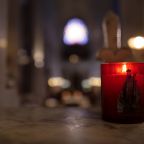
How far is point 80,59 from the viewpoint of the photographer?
178 inches

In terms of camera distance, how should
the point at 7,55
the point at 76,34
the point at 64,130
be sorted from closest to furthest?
1. the point at 64,130
2. the point at 7,55
3. the point at 76,34

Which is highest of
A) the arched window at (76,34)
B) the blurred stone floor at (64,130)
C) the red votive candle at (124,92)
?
the arched window at (76,34)

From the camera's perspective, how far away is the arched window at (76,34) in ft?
14.7

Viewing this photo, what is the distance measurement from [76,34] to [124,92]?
4136 millimetres

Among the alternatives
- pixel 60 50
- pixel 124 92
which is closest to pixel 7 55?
pixel 124 92

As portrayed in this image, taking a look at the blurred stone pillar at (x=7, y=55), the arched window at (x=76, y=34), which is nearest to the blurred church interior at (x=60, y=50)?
Result: the arched window at (x=76, y=34)

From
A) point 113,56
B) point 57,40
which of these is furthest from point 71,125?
point 57,40

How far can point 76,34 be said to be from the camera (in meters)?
4.56

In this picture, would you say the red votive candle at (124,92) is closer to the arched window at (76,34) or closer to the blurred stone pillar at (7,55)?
the blurred stone pillar at (7,55)

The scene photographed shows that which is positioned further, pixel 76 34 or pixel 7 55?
pixel 76 34

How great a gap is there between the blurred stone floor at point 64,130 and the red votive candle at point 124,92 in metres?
0.02

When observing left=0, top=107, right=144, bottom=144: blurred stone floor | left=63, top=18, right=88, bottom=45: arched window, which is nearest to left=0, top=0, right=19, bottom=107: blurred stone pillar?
left=0, top=107, right=144, bottom=144: blurred stone floor

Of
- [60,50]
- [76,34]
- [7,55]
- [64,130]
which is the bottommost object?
[64,130]

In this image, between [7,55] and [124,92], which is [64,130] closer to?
[124,92]
